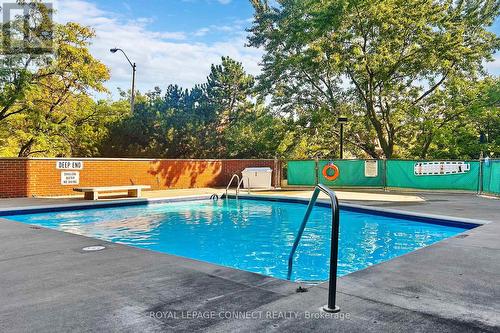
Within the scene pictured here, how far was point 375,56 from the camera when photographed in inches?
825

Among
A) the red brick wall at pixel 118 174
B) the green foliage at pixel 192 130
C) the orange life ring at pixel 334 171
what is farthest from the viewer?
the green foliage at pixel 192 130

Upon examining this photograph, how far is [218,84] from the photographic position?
29766mm

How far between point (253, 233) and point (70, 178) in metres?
9.12

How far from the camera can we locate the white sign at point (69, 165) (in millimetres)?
14516

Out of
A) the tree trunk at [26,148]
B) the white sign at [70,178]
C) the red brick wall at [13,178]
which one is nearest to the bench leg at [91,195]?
the white sign at [70,178]

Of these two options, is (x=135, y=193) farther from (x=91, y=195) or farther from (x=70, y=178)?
(x=70, y=178)

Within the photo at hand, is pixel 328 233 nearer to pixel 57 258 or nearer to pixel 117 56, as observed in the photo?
pixel 57 258

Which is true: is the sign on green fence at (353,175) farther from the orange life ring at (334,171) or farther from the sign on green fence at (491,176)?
the sign on green fence at (491,176)

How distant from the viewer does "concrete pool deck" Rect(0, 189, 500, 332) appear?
285 centimetres

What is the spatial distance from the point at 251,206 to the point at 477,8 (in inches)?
725

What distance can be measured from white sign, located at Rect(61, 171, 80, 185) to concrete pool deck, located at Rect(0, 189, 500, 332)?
999cm

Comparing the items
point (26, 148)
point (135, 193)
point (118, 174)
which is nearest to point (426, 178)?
point (135, 193)

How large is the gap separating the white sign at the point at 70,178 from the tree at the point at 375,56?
13.3 metres

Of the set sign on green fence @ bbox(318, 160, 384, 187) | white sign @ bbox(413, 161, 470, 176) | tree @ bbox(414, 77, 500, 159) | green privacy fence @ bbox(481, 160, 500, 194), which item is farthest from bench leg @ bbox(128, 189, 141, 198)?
tree @ bbox(414, 77, 500, 159)
